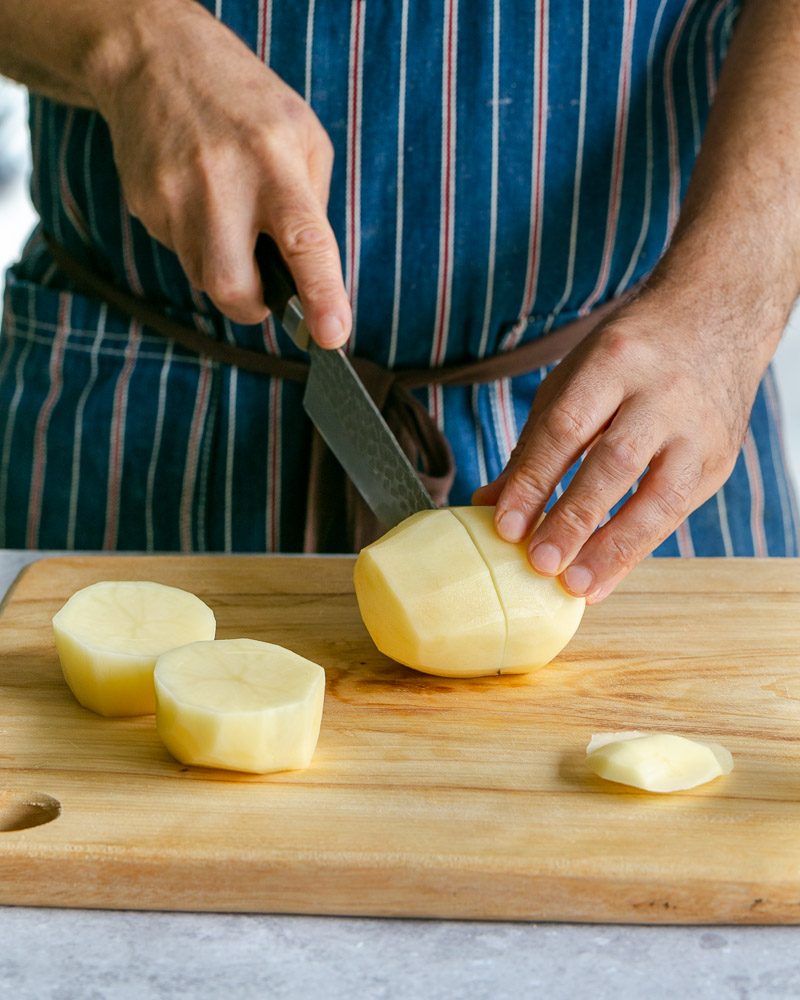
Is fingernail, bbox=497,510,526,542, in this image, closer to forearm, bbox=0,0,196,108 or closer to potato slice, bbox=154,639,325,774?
potato slice, bbox=154,639,325,774

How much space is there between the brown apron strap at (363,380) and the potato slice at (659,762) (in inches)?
27.5

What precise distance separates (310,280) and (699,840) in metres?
0.80

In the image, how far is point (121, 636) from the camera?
1354 mm

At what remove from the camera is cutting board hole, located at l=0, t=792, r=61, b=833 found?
117 centimetres

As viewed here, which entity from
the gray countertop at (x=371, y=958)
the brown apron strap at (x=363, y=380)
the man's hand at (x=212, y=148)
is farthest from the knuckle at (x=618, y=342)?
the gray countertop at (x=371, y=958)

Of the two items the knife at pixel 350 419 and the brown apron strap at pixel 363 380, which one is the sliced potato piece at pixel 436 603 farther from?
the brown apron strap at pixel 363 380

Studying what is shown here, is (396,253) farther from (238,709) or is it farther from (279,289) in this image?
(238,709)

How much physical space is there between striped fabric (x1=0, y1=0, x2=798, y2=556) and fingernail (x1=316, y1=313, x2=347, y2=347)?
39 cm

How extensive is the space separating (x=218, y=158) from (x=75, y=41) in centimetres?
37

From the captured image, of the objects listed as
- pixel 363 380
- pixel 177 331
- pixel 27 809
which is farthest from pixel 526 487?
pixel 177 331

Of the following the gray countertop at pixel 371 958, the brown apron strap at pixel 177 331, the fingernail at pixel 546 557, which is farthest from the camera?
the brown apron strap at pixel 177 331

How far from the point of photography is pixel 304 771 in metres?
1.23

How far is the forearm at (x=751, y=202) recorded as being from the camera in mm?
1619

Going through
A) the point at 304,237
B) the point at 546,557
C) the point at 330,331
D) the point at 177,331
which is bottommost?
the point at 546,557
